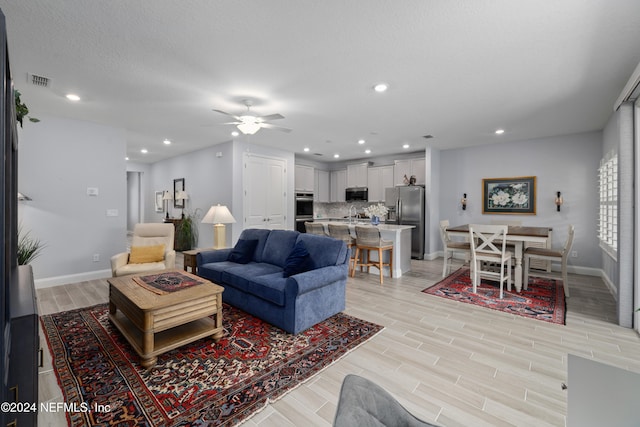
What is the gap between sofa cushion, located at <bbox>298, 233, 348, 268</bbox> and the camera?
327cm

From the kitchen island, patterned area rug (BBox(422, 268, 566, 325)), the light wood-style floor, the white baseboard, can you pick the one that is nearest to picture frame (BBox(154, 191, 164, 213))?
the white baseboard

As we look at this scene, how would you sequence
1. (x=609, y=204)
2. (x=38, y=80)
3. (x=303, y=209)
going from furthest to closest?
(x=303, y=209) < (x=609, y=204) < (x=38, y=80)

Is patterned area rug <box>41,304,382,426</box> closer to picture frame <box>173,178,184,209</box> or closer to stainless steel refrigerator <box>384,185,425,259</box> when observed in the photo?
stainless steel refrigerator <box>384,185,425,259</box>

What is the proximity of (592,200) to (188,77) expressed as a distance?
6.93m

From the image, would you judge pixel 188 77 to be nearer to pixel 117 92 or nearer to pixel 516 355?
pixel 117 92

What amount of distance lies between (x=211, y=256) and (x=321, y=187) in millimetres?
5158

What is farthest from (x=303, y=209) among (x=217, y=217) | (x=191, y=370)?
(x=191, y=370)

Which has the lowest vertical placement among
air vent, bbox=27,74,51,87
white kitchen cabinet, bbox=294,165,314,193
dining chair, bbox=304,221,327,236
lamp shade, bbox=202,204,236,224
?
dining chair, bbox=304,221,327,236

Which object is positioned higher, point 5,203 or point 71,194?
point 71,194

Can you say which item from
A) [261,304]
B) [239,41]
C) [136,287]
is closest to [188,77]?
[239,41]

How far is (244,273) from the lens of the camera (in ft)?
11.0

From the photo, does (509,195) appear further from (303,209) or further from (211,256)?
(211,256)

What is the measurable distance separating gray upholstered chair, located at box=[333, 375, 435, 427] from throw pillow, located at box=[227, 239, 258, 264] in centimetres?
325

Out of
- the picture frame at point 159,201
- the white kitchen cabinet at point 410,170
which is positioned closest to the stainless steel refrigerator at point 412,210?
the white kitchen cabinet at point 410,170
